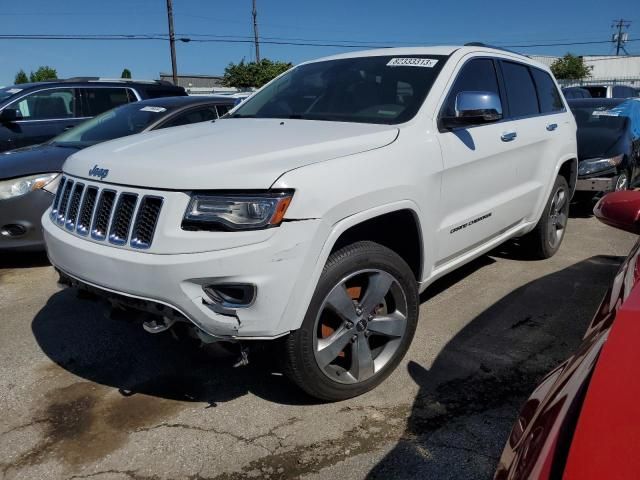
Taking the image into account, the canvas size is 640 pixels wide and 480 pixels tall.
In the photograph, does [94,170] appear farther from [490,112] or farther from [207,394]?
[490,112]

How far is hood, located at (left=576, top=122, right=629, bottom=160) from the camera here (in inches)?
300

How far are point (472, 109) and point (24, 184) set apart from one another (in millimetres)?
3797

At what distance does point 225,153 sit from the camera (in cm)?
267

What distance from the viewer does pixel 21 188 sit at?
A: 496 cm

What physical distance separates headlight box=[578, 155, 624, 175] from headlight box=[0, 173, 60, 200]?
609 cm

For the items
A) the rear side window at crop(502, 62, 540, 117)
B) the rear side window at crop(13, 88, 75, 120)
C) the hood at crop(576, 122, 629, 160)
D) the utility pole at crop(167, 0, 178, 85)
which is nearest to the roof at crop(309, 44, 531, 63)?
the rear side window at crop(502, 62, 540, 117)

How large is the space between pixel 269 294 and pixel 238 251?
0.22 meters

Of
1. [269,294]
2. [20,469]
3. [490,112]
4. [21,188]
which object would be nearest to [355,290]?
[269,294]

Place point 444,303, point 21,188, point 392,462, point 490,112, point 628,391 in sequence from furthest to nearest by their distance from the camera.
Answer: point 21,188
point 444,303
point 490,112
point 392,462
point 628,391

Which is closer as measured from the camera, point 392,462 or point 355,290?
point 392,462

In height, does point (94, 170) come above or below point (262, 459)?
above

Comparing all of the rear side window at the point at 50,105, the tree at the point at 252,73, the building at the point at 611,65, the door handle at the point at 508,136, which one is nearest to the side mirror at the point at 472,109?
the door handle at the point at 508,136

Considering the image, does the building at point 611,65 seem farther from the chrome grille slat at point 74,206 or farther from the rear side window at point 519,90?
the chrome grille slat at point 74,206

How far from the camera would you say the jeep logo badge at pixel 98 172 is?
280cm
